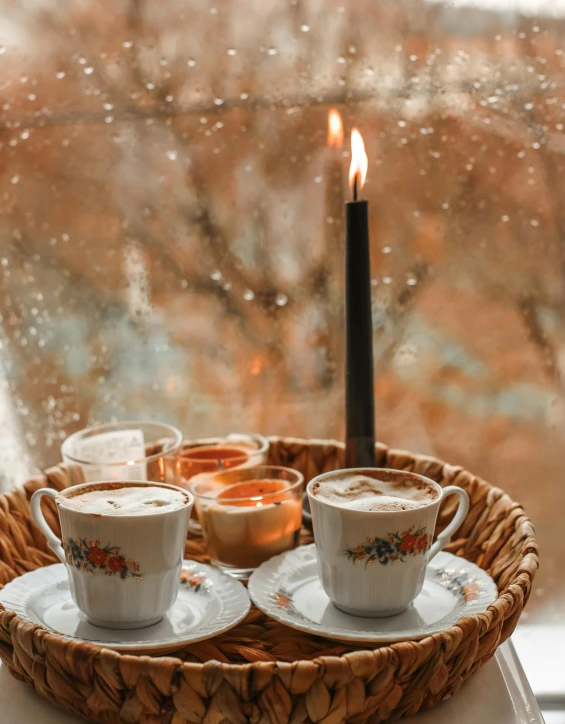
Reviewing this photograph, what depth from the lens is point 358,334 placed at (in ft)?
2.19

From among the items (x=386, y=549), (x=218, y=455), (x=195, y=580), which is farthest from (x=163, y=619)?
(x=218, y=455)

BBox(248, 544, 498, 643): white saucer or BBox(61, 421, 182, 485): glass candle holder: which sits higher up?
BBox(61, 421, 182, 485): glass candle holder

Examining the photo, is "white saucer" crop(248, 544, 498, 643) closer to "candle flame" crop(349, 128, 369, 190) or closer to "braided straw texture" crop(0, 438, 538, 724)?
"braided straw texture" crop(0, 438, 538, 724)

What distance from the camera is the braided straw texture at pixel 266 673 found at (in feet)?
1.44

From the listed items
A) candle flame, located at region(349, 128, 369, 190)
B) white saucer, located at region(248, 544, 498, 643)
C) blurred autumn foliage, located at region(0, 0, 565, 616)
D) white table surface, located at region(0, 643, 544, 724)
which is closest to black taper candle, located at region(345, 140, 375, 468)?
candle flame, located at region(349, 128, 369, 190)

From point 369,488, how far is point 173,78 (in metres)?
0.68

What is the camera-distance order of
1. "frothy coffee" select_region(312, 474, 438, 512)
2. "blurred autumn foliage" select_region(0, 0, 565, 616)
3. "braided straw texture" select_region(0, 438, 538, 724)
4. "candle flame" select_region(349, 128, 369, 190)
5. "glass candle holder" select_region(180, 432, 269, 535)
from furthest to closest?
"blurred autumn foliage" select_region(0, 0, 565, 616) → "glass candle holder" select_region(180, 432, 269, 535) → "candle flame" select_region(349, 128, 369, 190) → "frothy coffee" select_region(312, 474, 438, 512) → "braided straw texture" select_region(0, 438, 538, 724)

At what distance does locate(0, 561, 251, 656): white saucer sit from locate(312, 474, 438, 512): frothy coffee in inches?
3.9

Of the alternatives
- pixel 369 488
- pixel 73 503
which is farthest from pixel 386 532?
pixel 73 503

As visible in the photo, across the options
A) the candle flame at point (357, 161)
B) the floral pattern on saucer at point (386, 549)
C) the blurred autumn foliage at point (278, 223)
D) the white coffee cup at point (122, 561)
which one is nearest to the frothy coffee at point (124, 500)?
the white coffee cup at point (122, 561)

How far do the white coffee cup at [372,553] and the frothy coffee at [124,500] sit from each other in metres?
0.10

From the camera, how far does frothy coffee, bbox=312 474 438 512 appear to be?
1.81ft

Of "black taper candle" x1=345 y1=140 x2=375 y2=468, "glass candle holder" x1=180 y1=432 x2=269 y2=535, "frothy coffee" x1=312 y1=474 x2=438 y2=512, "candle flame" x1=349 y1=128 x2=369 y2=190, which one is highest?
"candle flame" x1=349 y1=128 x2=369 y2=190

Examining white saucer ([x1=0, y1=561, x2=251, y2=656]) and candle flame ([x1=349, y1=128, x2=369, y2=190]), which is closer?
white saucer ([x1=0, y1=561, x2=251, y2=656])
